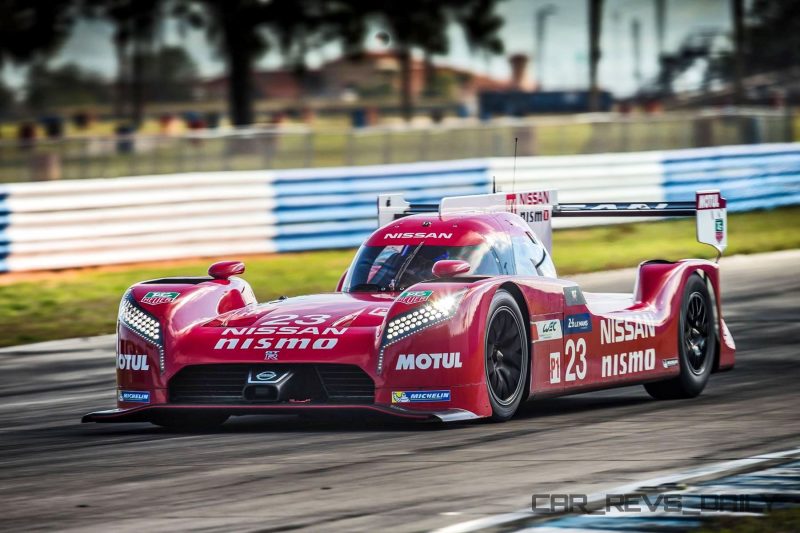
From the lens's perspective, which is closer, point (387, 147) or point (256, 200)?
point (256, 200)

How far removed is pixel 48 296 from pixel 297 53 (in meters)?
21.6

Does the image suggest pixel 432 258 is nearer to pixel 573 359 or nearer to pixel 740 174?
pixel 573 359

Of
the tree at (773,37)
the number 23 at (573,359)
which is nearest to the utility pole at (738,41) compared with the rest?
the tree at (773,37)

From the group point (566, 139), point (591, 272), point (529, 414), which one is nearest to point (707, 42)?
point (566, 139)

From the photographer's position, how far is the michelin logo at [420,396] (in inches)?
344

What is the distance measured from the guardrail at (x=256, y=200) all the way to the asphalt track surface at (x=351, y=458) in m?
8.23

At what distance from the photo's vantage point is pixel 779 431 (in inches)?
347

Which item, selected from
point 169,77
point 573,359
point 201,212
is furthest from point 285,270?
point 169,77

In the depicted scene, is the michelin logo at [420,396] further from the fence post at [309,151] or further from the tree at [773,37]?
the tree at [773,37]

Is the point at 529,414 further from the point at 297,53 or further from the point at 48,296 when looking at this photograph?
the point at 297,53

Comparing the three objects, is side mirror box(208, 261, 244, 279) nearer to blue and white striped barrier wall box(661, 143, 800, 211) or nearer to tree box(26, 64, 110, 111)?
blue and white striped barrier wall box(661, 143, 800, 211)

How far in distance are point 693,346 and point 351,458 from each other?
3.85 meters

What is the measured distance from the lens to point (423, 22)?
130 ft

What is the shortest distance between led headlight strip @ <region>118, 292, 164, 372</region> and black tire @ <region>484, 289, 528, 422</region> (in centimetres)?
182
